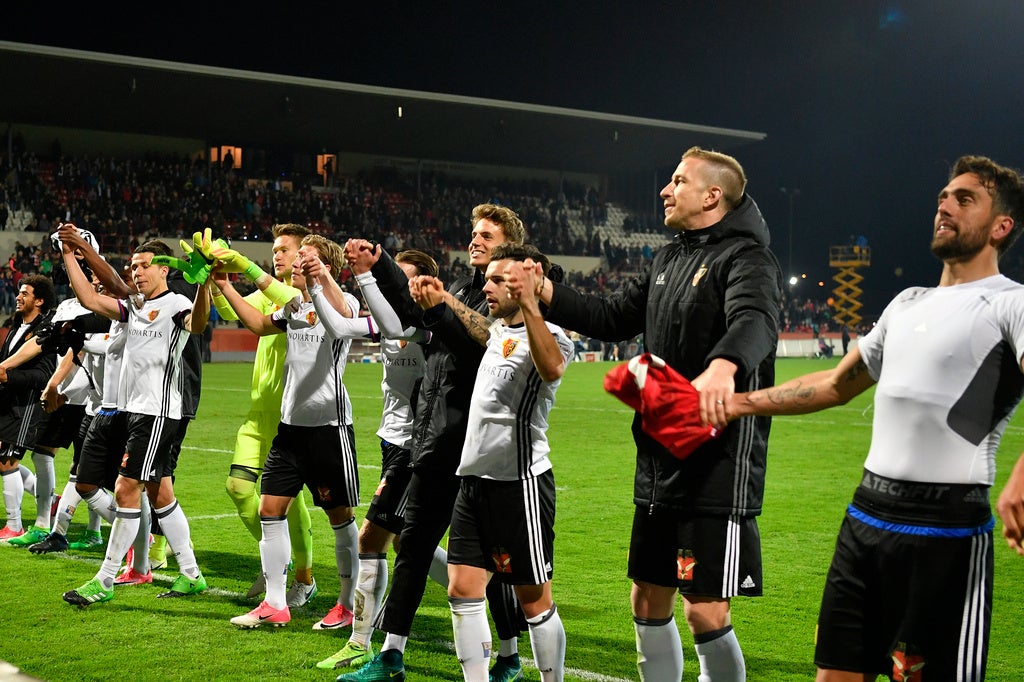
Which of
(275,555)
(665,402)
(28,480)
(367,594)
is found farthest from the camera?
(28,480)

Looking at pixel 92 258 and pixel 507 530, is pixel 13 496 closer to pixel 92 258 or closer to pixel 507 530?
pixel 92 258

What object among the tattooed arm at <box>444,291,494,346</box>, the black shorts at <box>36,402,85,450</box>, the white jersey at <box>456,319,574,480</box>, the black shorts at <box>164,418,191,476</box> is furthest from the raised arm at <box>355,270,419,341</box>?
the black shorts at <box>36,402,85,450</box>

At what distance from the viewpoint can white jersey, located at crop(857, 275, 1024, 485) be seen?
3203 millimetres

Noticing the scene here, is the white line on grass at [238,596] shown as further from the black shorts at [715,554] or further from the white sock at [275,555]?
the black shorts at [715,554]

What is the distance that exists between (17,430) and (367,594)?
4.80 metres

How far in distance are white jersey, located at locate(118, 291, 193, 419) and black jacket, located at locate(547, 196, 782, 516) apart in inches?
149

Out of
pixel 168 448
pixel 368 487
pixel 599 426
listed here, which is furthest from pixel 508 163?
pixel 168 448

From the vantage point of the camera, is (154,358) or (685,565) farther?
(154,358)

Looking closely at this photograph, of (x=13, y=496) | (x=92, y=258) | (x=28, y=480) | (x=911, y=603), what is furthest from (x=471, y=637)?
(x=28, y=480)

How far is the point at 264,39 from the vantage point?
49156mm

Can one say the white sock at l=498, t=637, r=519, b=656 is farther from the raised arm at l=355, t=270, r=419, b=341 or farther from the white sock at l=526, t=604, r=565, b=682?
the raised arm at l=355, t=270, r=419, b=341

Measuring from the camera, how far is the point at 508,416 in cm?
462

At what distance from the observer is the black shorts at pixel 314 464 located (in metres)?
6.22

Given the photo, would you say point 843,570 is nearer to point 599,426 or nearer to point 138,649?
point 138,649
